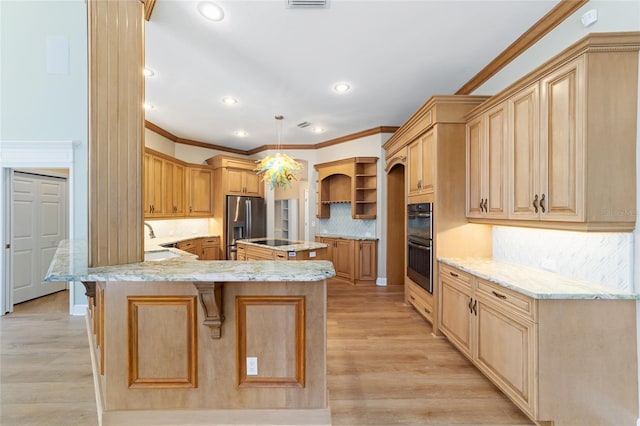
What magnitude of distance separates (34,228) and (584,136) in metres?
6.66

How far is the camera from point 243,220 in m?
6.37

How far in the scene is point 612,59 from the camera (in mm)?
1742

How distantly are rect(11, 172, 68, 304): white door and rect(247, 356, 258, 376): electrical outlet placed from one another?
440cm

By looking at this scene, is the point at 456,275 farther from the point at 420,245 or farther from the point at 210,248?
the point at 210,248

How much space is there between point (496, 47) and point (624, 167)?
1.66m

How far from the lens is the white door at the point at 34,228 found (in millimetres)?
4227

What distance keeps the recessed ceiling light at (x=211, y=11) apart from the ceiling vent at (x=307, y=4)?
57 cm

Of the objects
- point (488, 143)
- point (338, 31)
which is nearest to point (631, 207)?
point (488, 143)

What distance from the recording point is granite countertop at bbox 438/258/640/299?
1.75m

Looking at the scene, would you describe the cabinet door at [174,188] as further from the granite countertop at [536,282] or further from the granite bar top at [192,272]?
the granite countertop at [536,282]

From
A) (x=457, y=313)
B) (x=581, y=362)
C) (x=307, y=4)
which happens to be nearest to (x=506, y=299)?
(x=581, y=362)

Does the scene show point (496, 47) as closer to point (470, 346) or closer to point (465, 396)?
point (470, 346)

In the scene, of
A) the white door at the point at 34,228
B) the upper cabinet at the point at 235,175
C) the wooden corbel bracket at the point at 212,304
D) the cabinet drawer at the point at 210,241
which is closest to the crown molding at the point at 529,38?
the wooden corbel bracket at the point at 212,304

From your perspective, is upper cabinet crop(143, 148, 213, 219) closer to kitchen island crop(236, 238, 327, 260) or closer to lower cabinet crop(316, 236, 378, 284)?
kitchen island crop(236, 238, 327, 260)
